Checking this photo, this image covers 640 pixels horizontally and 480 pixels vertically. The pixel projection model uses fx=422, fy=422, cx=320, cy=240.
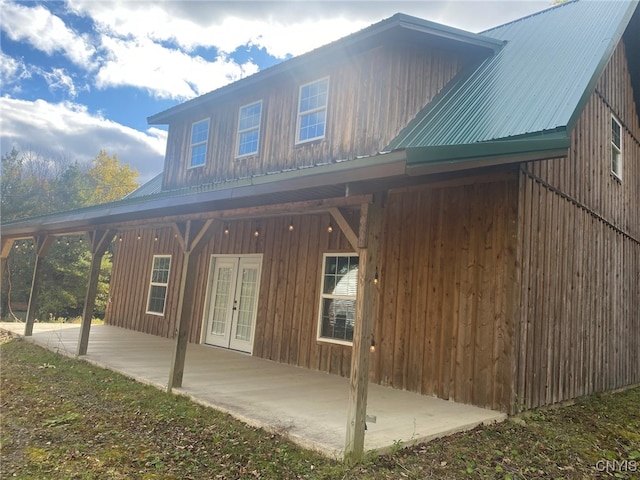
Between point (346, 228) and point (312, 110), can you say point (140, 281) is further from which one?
point (346, 228)

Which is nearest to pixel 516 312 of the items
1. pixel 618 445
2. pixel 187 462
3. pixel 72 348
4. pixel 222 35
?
pixel 618 445

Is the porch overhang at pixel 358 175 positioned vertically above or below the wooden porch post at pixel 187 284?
above

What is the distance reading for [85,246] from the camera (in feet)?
77.8

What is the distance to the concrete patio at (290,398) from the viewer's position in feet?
12.6

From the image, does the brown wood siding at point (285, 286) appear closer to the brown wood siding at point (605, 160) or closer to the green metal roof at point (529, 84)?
the green metal roof at point (529, 84)

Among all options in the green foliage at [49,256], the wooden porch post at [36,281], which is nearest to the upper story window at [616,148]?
the wooden porch post at [36,281]

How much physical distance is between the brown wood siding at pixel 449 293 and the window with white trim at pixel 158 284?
261 inches

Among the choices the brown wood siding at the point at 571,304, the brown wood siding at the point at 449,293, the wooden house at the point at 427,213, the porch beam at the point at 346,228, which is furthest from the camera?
the brown wood siding at the point at 571,304

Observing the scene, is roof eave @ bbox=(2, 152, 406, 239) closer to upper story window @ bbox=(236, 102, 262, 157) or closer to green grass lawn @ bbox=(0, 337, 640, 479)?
green grass lawn @ bbox=(0, 337, 640, 479)

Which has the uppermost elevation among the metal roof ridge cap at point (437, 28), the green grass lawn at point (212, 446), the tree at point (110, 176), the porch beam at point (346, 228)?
the tree at point (110, 176)

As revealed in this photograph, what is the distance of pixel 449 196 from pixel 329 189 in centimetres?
236

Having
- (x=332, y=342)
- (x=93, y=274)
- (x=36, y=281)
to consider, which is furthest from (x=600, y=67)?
(x=36, y=281)

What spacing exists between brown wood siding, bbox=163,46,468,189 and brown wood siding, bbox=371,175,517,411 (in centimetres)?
137

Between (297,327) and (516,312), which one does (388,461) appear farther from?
(297,327)
